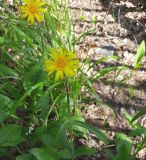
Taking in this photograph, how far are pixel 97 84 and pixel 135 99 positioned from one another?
0.31 metres

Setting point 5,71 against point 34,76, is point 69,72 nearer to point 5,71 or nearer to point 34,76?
point 34,76

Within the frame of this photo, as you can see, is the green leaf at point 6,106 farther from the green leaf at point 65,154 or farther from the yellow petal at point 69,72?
the yellow petal at point 69,72

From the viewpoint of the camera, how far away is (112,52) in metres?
3.17

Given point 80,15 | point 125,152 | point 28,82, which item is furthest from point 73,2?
point 125,152

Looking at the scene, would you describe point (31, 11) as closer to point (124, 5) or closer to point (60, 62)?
point (60, 62)

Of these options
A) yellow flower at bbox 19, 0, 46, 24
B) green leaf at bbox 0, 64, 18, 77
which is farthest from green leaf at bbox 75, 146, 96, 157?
yellow flower at bbox 19, 0, 46, 24

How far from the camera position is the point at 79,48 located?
317 centimetres

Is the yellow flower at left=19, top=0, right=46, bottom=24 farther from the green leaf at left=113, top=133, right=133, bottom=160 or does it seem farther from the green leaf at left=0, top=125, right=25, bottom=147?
the green leaf at left=113, top=133, right=133, bottom=160

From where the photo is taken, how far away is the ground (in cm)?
263

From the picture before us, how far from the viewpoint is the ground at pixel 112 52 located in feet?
8.64

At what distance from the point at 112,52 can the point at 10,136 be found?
4.46 feet

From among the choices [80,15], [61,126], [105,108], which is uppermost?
[80,15]

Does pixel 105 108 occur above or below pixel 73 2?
below

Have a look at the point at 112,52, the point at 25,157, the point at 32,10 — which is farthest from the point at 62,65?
the point at 112,52
